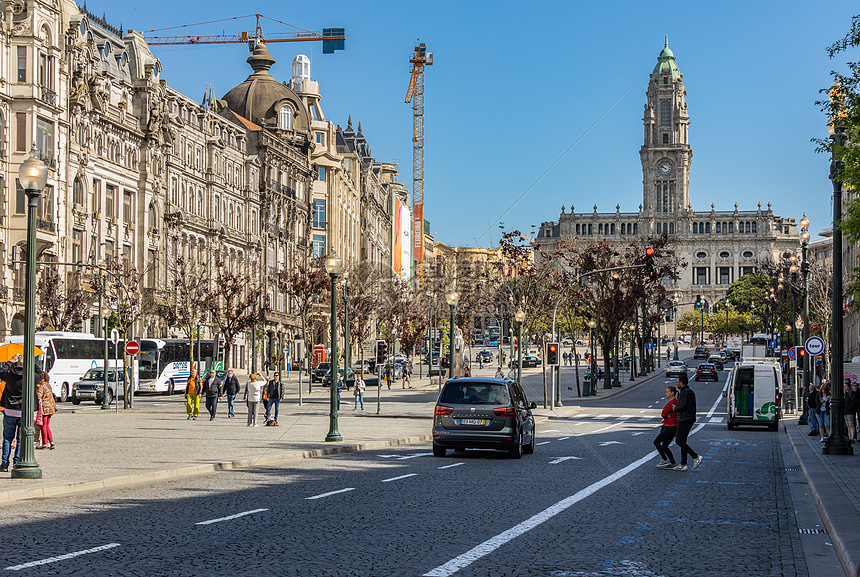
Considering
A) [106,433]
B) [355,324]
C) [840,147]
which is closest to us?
[840,147]

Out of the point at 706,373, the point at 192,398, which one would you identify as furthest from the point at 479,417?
the point at 706,373

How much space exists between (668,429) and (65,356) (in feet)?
127

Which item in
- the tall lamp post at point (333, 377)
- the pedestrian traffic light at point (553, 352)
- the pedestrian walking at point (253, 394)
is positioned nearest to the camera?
the tall lamp post at point (333, 377)

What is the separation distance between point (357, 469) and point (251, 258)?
236ft

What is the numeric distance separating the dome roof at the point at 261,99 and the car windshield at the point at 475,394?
7975 cm

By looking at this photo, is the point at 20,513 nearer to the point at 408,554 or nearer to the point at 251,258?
the point at 408,554

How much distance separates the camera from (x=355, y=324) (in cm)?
8800

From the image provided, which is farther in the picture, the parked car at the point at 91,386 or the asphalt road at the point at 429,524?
the parked car at the point at 91,386

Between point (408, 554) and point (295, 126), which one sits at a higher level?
point (295, 126)

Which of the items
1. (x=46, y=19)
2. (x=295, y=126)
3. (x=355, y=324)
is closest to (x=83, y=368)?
(x=46, y=19)

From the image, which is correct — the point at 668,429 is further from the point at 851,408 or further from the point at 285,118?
the point at 285,118

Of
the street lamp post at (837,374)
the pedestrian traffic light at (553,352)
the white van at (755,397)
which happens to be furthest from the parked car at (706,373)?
the street lamp post at (837,374)

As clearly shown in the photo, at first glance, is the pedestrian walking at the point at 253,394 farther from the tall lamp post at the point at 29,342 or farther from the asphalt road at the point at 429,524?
the tall lamp post at the point at 29,342

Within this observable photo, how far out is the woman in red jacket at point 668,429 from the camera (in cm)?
2114
